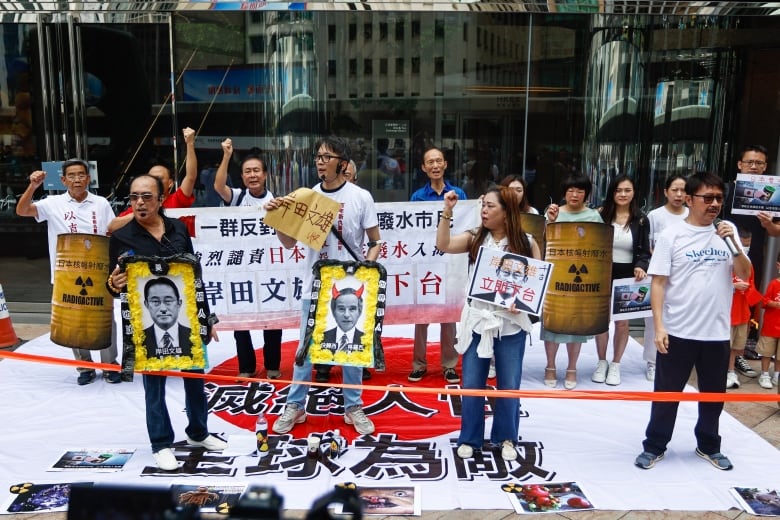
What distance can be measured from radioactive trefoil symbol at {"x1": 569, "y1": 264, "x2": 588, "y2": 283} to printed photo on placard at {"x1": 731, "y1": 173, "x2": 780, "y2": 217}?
1416 millimetres

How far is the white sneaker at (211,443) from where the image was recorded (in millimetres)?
4277

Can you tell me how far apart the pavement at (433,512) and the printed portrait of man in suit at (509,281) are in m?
1.18

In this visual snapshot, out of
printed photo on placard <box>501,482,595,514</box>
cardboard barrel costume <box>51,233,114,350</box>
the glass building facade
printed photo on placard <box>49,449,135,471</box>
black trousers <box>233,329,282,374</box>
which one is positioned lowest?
printed photo on placard <box>49,449,135,471</box>

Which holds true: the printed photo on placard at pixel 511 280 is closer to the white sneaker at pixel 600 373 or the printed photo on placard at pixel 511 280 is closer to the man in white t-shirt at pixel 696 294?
the man in white t-shirt at pixel 696 294

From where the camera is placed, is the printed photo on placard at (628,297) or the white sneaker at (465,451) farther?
the printed photo on placard at (628,297)

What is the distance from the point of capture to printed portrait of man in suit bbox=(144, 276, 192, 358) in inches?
158

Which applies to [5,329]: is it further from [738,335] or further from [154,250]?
[738,335]

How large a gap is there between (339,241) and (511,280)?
1.29m

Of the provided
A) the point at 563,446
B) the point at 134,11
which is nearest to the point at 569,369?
the point at 563,446

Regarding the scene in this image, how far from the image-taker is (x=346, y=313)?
175 inches

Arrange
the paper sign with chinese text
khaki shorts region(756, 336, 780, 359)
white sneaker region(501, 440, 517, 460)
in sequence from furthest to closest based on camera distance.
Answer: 1. khaki shorts region(756, 336, 780, 359)
2. the paper sign with chinese text
3. white sneaker region(501, 440, 517, 460)

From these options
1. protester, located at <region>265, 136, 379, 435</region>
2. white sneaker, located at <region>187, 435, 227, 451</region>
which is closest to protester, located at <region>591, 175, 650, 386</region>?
protester, located at <region>265, 136, 379, 435</region>

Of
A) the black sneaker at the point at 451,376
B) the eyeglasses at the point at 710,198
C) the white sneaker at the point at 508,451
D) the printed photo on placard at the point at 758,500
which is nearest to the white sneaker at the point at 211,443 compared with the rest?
the white sneaker at the point at 508,451

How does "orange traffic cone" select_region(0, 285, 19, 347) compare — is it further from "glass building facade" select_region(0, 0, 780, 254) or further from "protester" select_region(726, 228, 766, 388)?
"protester" select_region(726, 228, 766, 388)
